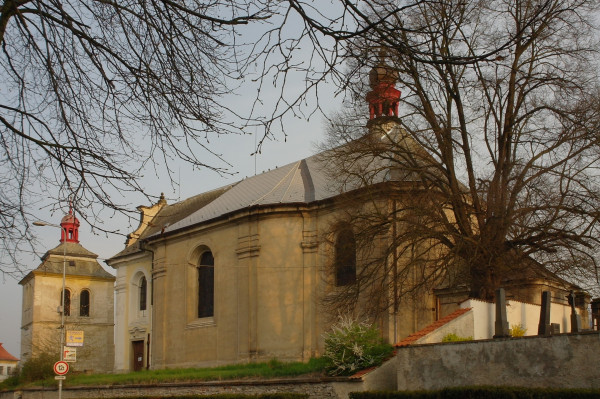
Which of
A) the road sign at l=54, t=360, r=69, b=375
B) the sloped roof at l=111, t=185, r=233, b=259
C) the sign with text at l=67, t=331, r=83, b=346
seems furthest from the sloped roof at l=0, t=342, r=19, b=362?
→ the road sign at l=54, t=360, r=69, b=375

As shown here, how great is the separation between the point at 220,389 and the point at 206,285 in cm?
1077

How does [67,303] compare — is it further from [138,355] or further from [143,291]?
[138,355]

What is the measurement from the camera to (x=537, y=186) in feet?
65.4

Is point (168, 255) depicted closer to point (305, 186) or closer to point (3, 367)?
point (305, 186)

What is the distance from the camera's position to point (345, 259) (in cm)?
2405

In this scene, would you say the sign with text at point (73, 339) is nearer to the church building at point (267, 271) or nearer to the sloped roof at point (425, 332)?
the church building at point (267, 271)

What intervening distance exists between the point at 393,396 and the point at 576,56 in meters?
12.4

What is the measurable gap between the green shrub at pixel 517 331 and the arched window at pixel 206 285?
1526cm

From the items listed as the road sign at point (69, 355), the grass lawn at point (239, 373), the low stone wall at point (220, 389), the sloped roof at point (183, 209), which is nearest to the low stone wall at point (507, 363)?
the low stone wall at point (220, 389)

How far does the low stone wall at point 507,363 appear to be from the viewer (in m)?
12.9

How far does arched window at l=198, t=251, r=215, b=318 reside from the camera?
30625 mm

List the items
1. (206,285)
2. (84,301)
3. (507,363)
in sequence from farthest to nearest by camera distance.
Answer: (84,301), (206,285), (507,363)

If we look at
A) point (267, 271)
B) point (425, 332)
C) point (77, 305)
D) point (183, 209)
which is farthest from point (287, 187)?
point (77, 305)

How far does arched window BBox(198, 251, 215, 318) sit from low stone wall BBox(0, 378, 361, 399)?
6.15 m
